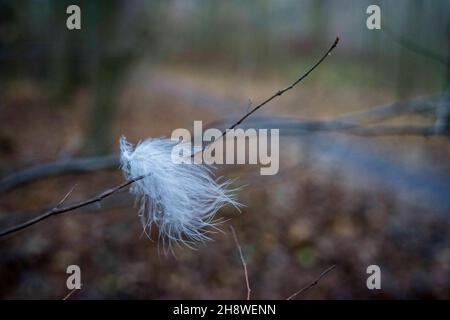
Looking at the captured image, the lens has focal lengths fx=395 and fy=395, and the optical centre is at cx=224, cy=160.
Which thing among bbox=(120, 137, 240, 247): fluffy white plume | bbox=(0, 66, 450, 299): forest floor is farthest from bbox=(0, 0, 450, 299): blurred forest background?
bbox=(120, 137, 240, 247): fluffy white plume

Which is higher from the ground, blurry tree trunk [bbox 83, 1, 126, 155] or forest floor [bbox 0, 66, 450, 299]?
A: blurry tree trunk [bbox 83, 1, 126, 155]

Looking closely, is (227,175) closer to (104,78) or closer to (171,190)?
(104,78)

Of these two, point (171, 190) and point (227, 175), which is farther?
point (227, 175)

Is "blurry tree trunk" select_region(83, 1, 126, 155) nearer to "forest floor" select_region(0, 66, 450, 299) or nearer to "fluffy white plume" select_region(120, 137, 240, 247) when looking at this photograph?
"forest floor" select_region(0, 66, 450, 299)

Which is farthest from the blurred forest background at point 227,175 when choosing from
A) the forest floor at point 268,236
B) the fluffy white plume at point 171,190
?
the fluffy white plume at point 171,190

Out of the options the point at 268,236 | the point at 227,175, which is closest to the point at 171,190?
the point at 227,175

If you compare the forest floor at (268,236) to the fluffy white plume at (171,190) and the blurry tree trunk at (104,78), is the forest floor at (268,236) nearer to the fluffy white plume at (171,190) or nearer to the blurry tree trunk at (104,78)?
the blurry tree trunk at (104,78)
